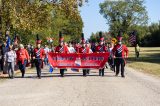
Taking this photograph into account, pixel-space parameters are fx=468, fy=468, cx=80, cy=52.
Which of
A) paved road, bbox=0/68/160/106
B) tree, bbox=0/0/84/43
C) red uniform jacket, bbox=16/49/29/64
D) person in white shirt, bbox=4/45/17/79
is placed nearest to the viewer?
paved road, bbox=0/68/160/106

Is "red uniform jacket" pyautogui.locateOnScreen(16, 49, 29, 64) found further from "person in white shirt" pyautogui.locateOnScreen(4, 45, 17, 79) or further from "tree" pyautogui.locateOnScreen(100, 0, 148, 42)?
"tree" pyautogui.locateOnScreen(100, 0, 148, 42)

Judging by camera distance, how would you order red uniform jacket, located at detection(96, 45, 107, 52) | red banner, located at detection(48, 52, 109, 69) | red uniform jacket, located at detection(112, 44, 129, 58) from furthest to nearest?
red uniform jacket, located at detection(96, 45, 107, 52) → red banner, located at detection(48, 52, 109, 69) → red uniform jacket, located at detection(112, 44, 129, 58)

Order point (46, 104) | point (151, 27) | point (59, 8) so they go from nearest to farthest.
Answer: point (46, 104), point (59, 8), point (151, 27)

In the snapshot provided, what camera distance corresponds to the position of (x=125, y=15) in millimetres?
147000

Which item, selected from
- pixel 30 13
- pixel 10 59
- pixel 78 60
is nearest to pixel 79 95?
pixel 10 59

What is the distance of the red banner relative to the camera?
26.0 metres

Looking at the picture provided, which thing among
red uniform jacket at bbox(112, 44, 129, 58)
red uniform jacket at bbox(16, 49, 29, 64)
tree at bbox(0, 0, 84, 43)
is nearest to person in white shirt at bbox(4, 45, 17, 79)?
red uniform jacket at bbox(16, 49, 29, 64)

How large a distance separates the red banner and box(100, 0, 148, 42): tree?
379 ft

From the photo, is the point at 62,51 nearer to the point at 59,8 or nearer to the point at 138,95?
the point at 138,95

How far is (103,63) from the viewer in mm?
26031

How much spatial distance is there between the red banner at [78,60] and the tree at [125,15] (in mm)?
115556

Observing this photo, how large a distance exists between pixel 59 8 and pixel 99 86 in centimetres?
2156

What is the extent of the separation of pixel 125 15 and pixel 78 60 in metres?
122

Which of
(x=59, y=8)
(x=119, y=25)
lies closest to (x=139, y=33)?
(x=119, y=25)
